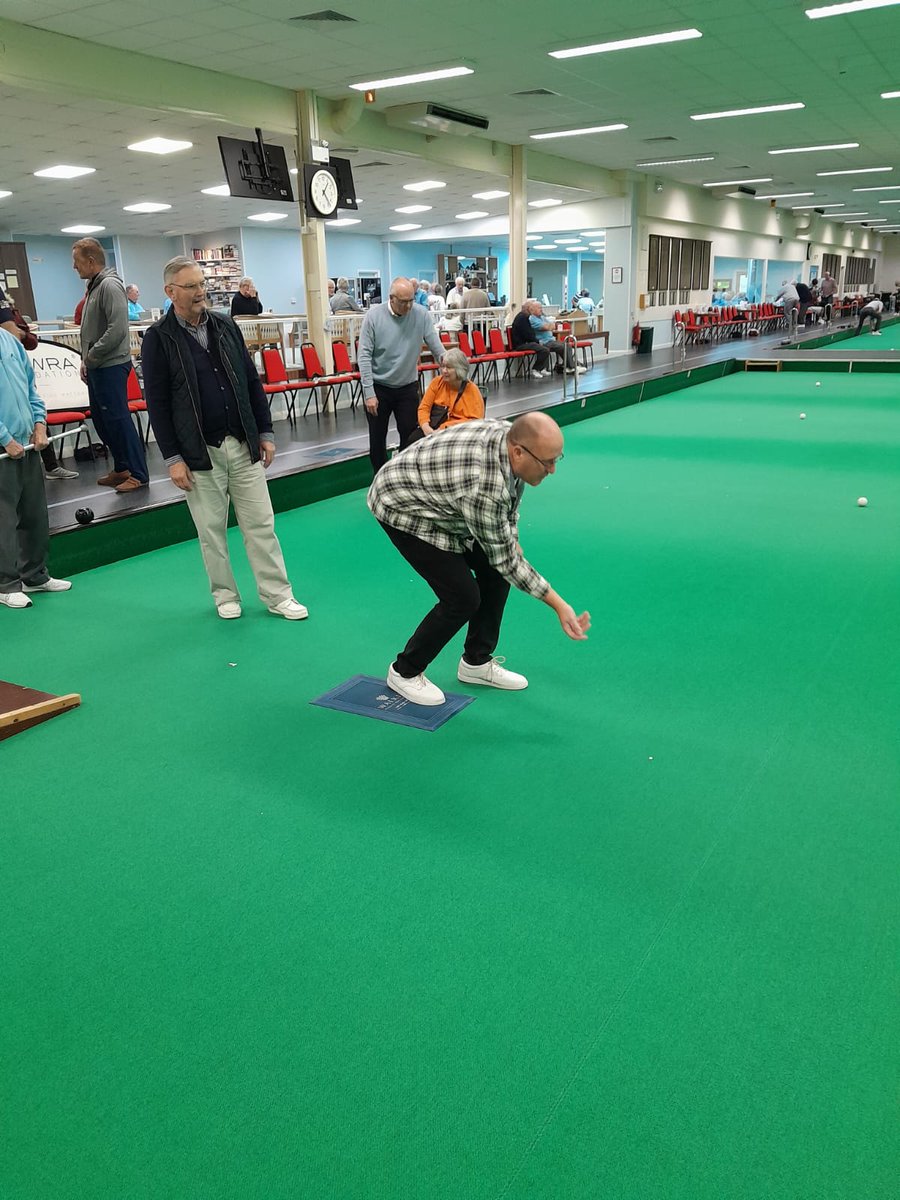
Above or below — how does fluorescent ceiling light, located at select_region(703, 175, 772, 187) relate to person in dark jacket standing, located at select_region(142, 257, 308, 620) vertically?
above

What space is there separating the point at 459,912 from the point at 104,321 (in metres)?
4.62

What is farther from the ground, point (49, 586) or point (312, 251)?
point (312, 251)

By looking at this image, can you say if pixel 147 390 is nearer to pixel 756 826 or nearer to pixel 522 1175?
pixel 756 826

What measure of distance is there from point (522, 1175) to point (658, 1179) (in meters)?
0.22

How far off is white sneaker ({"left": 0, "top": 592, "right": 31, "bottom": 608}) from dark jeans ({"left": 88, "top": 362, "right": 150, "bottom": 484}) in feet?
6.03

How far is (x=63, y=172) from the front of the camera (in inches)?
525

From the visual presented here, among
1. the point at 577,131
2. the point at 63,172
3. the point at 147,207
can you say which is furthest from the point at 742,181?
the point at 63,172

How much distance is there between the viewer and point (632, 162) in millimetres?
15648

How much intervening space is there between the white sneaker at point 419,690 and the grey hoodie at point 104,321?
3470 millimetres

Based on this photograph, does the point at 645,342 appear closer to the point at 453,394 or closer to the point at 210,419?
the point at 453,394

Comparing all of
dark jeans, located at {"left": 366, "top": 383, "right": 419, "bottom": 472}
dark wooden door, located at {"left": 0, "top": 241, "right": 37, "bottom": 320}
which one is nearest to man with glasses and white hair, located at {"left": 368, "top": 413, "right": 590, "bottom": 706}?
dark jeans, located at {"left": 366, "top": 383, "right": 419, "bottom": 472}

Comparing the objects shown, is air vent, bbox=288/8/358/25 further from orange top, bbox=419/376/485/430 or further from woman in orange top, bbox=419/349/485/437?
orange top, bbox=419/376/485/430

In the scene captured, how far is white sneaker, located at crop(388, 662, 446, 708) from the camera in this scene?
3.10m

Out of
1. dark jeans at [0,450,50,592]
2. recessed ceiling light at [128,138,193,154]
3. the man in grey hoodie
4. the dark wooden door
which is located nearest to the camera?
dark jeans at [0,450,50,592]
